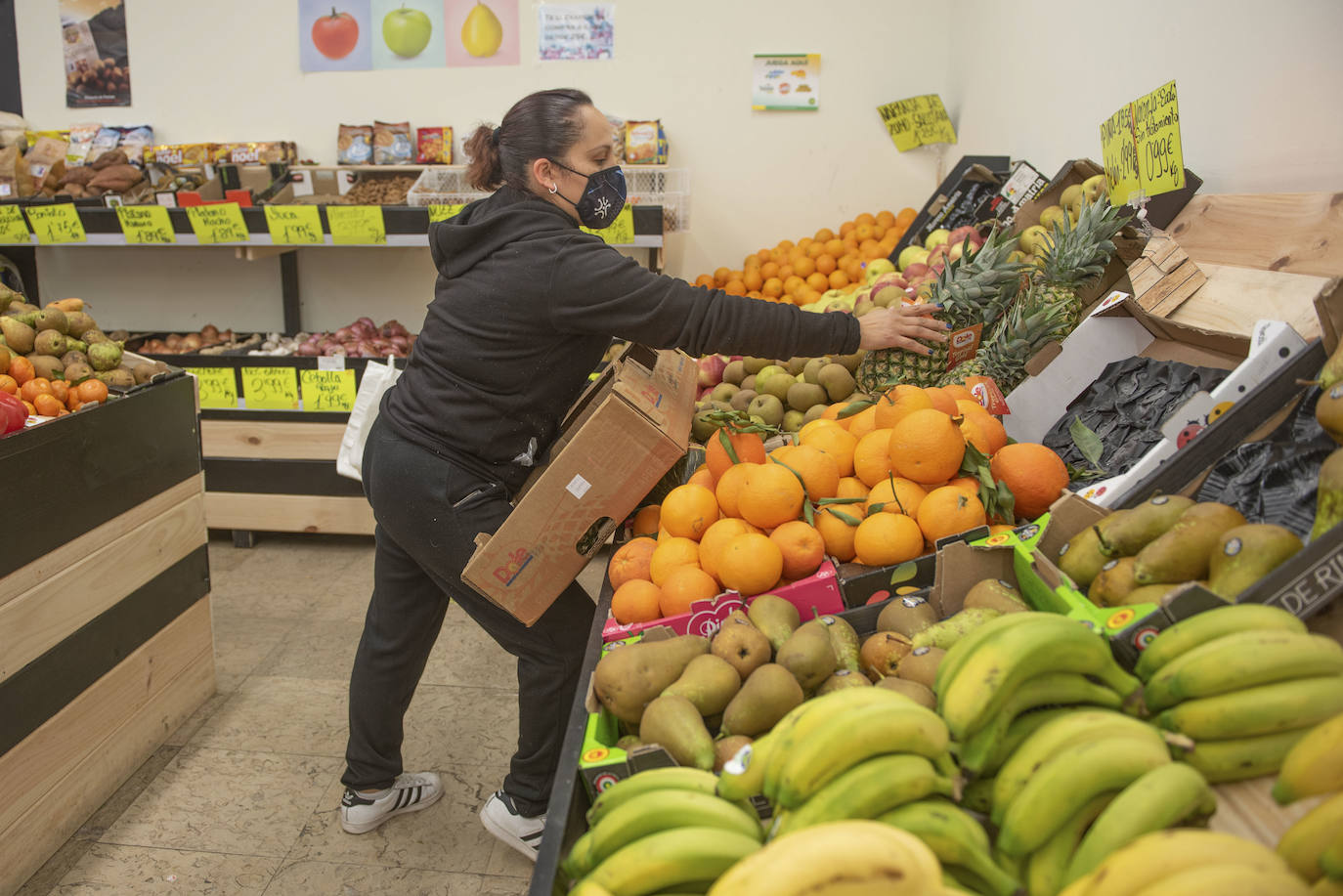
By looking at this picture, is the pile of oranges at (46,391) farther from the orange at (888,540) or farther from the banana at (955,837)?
the banana at (955,837)

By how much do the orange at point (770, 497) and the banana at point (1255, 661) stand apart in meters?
0.81

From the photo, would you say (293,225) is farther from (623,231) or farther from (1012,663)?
(1012,663)

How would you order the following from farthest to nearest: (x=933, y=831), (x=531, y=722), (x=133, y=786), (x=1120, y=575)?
1. (x=133, y=786)
2. (x=531, y=722)
3. (x=1120, y=575)
4. (x=933, y=831)

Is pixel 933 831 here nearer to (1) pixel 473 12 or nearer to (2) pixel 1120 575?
(2) pixel 1120 575

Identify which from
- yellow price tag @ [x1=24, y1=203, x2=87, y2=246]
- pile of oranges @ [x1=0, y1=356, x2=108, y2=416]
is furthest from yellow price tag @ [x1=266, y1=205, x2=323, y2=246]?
pile of oranges @ [x1=0, y1=356, x2=108, y2=416]

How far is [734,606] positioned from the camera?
1572 millimetres

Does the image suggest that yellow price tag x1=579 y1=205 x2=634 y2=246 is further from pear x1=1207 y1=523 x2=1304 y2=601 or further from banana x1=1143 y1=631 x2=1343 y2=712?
banana x1=1143 y1=631 x2=1343 y2=712

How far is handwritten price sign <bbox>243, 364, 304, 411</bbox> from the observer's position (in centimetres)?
407

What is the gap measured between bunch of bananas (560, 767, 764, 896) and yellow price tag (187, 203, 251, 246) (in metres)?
3.71

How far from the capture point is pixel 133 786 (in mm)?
2555

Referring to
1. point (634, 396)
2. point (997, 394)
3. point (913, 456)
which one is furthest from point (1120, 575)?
point (634, 396)

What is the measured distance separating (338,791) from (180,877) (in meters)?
0.44

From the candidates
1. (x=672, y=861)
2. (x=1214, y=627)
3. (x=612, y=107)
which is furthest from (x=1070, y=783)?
(x=612, y=107)

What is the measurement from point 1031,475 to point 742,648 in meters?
0.71
